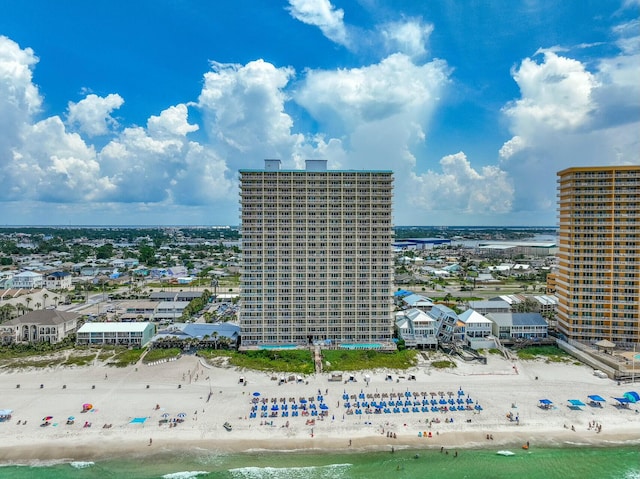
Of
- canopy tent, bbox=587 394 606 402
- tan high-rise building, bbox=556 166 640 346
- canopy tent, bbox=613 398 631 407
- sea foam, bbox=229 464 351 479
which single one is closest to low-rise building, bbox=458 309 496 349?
tan high-rise building, bbox=556 166 640 346

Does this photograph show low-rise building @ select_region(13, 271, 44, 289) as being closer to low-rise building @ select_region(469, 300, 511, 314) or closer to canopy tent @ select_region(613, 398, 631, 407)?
low-rise building @ select_region(469, 300, 511, 314)

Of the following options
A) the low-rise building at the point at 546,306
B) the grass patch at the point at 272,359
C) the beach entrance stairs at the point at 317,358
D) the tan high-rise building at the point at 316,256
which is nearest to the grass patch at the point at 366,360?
the beach entrance stairs at the point at 317,358

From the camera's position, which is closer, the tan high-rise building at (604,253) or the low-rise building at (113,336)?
the tan high-rise building at (604,253)

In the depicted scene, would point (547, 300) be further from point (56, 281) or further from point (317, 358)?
point (56, 281)

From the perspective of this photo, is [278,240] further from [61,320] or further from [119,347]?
[61,320]

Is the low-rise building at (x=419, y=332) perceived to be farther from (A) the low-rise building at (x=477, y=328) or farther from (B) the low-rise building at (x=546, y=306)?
(B) the low-rise building at (x=546, y=306)

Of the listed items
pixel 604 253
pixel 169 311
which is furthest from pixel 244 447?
pixel 604 253
